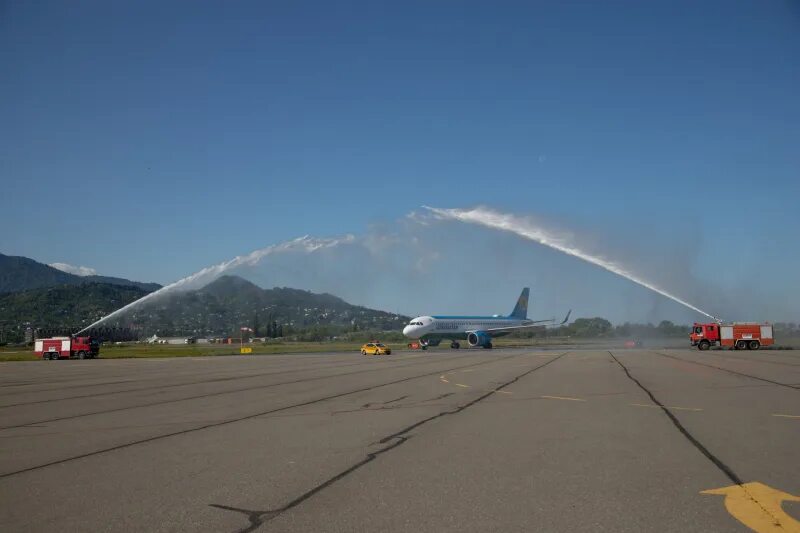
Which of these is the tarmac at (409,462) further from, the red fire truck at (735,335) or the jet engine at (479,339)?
the jet engine at (479,339)

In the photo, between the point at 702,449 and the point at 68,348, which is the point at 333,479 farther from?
the point at 68,348

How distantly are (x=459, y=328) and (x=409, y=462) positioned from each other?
6502 centimetres

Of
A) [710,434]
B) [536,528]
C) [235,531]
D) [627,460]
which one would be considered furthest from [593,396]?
[235,531]

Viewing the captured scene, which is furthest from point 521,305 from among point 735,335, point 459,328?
point 735,335

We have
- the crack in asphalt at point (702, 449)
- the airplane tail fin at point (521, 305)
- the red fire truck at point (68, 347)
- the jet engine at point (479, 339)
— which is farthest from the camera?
the airplane tail fin at point (521, 305)

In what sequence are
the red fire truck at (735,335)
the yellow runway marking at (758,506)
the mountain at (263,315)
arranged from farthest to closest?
the mountain at (263,315) < the red fire truck at (735,335) < the yellow runway marking at (758,506)

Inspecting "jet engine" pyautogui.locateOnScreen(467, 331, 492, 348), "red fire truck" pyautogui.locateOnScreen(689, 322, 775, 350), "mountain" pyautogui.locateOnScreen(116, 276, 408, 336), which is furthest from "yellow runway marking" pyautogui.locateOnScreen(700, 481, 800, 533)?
"mountain" pyautogui.locateOnScreen(116, 276, 408, 336)

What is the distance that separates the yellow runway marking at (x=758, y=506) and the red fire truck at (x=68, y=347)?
2505 inches

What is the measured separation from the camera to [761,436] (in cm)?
1212

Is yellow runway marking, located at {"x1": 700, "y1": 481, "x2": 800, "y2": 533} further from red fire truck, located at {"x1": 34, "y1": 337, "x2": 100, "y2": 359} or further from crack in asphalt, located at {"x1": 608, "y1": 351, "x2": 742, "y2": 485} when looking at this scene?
red fire truck, located at {"x1": 34, "y1": 337, "x2": 100, "y2": 359}

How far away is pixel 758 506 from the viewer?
24.3 ft

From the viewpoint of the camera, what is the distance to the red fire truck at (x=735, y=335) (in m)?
57.3

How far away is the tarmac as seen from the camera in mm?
7164

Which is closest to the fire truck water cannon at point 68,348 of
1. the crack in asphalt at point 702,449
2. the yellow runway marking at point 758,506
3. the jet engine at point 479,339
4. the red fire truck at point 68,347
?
the red fire truck at point 68,347
